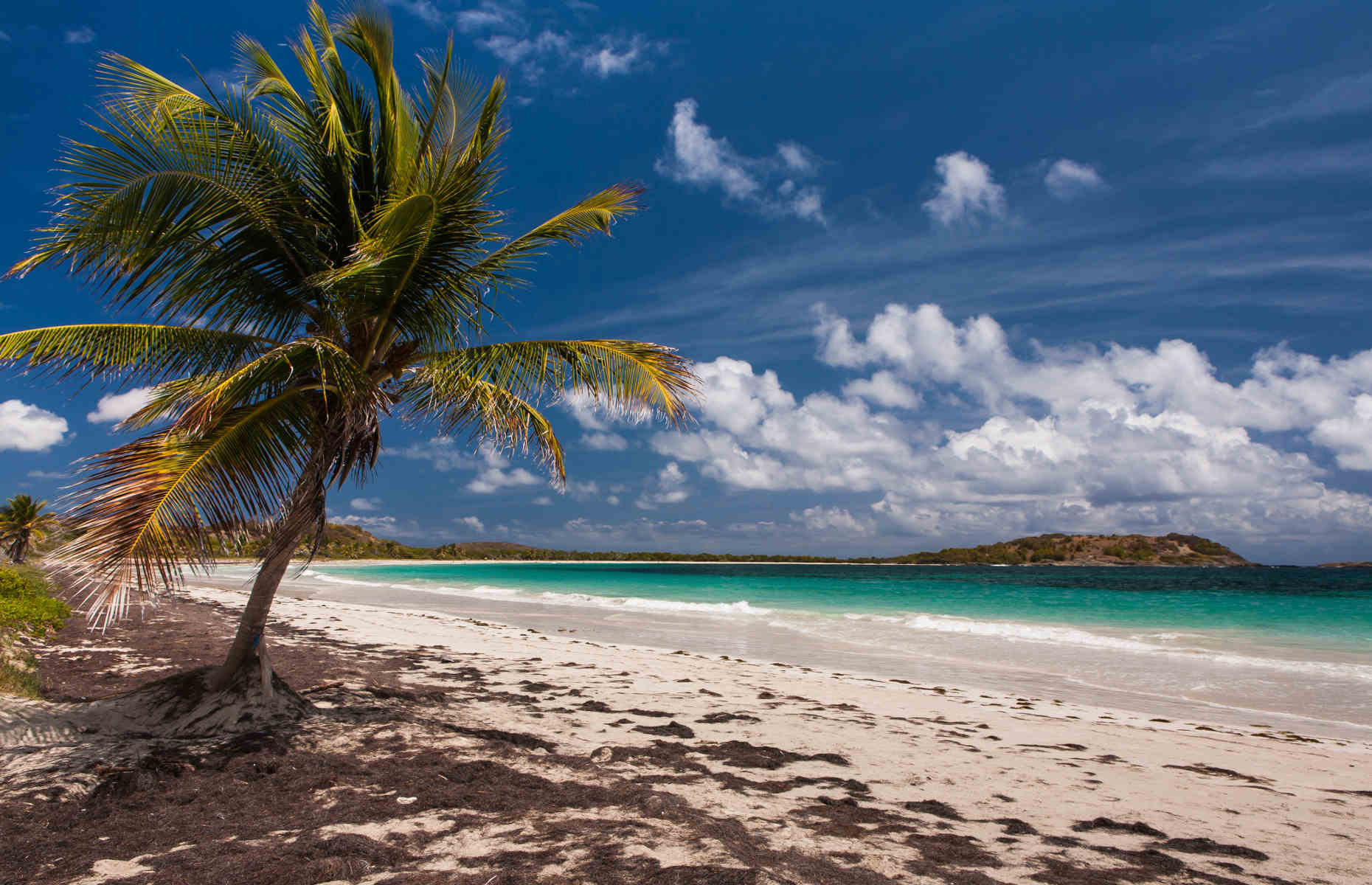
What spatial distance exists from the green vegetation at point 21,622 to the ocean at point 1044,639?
30.2ft

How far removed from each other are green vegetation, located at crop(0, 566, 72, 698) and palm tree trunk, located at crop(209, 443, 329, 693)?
189cm

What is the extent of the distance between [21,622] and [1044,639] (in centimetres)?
2051

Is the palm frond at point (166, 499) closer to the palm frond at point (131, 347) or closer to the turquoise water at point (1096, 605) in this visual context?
the palm frond at point (131, 347)

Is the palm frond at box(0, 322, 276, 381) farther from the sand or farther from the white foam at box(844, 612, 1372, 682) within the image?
the white foam at box(844, 612, 1372, 682)

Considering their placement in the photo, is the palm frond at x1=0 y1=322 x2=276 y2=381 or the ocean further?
the ocean

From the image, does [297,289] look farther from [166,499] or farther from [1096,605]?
[1096,605]

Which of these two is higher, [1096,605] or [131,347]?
[131,347]

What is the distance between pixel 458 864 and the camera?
144 inches

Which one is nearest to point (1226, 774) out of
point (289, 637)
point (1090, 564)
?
point (289, 637)

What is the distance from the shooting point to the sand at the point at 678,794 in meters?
3.76

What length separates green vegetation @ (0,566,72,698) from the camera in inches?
248

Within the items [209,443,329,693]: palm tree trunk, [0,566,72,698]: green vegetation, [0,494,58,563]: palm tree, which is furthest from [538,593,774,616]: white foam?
[0,494,58,563]: palm tree

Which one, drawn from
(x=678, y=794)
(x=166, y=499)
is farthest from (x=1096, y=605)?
(x=166, y=499)

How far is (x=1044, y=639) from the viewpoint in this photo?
1806 centimetres
